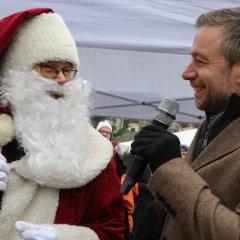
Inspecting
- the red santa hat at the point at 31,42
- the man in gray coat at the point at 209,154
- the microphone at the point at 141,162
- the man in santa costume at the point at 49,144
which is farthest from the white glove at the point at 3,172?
the man in gray coat at the point at 209,154

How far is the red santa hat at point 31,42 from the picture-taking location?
2.31m

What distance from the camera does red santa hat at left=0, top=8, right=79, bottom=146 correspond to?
2.31 metres

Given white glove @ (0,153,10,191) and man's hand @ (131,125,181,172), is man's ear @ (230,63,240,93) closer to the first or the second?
man's hand @ (131,125,181,172)

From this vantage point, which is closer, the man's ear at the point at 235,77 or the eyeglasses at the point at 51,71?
the man's ear at the point at 235,77

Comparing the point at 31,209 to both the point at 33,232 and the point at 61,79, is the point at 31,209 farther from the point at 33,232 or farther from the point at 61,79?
the point at 61,79

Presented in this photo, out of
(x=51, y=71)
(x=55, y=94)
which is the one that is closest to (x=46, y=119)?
(x=55, y=94)

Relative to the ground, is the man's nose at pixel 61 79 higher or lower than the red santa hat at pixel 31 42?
lower

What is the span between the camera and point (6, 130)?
221 centimetres

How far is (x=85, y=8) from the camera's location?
11.6ft

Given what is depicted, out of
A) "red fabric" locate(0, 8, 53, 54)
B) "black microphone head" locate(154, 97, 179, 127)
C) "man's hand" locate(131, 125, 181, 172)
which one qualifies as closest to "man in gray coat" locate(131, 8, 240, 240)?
"man's hand" locate(131, 125, 181, 172)

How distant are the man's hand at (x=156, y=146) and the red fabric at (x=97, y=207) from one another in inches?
26.5

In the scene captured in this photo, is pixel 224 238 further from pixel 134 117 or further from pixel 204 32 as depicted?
pixel 134 117

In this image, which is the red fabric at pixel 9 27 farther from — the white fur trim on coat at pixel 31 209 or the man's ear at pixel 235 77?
the man's ear at pixel 235 77

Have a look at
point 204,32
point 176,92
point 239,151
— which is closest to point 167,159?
point 239,151
